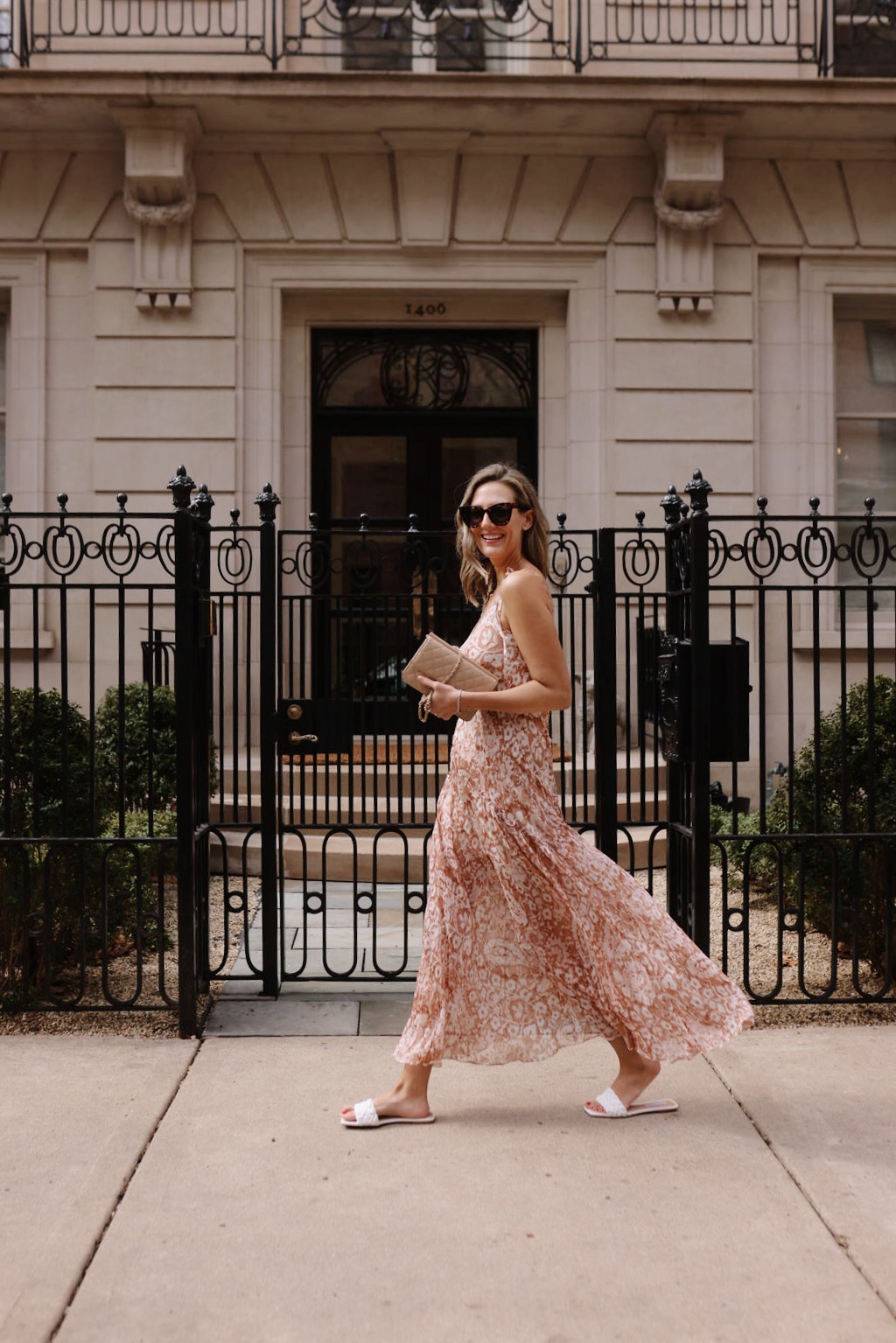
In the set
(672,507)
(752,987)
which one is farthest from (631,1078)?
(672,507)

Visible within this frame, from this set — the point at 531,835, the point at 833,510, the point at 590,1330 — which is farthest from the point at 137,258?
the point at 590,1330

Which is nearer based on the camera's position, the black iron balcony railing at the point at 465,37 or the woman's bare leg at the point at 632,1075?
the woman's bare leg at the point at 632,1075

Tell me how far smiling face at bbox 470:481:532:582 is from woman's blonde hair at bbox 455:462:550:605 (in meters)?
0.02

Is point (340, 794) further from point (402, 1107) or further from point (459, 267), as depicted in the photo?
point (459, 267)

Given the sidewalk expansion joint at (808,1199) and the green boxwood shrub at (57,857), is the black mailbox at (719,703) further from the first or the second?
the green boxwood shrub at (57,857)

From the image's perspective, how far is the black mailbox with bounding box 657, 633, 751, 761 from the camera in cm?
507

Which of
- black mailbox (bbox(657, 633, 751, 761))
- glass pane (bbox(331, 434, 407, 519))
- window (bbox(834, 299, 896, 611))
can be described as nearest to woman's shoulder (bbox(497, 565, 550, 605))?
black mailbox (bbox(657, 633, 751, 761))

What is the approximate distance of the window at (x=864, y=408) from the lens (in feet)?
37.8

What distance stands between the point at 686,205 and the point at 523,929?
861cm

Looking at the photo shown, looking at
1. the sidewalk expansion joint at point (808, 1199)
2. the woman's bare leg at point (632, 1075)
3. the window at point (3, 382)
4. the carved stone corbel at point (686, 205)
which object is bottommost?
the sidewalk expansion joint at point (808, 1199)

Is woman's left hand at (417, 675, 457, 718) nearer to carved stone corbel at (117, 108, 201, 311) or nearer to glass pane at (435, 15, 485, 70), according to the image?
carved stone corbel at (117, 108, 201, 311)

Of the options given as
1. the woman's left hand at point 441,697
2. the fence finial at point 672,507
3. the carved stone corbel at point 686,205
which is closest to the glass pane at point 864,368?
the carved stone corbel at point 686,205

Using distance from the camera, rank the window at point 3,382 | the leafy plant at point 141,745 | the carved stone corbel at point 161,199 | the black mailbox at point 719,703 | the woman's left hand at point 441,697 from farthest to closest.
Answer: the window at point 3,382 → the carved stone corbel at point 161,199 → the leafy plant at point 141,745 → the black mailbox at point 719,703 → the woman's left hand at point 441,697

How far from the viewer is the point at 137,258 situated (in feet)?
35.1
